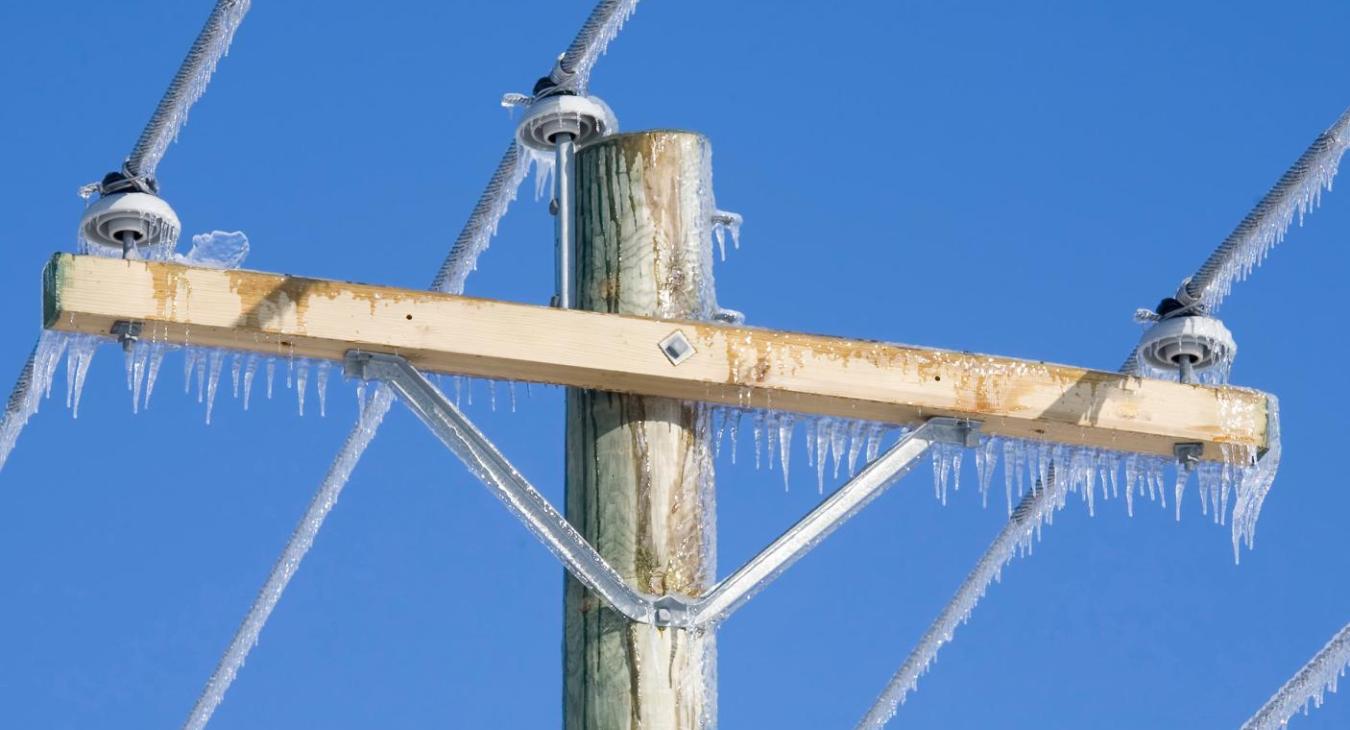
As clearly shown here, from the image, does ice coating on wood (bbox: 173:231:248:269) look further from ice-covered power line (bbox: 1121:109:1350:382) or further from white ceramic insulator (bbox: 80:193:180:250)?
ice-covered power line (bbox: 1121:109:1350:382)

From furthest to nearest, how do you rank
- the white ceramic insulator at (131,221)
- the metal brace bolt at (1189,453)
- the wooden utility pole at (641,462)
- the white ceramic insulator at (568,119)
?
the white ceramic insulator at (568,119), the metal brace bolt at (1189,453), the white ceramic insulator at (131,221), the wooden utility pole at (641,462)

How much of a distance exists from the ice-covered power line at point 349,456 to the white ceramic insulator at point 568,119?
0.93 ft

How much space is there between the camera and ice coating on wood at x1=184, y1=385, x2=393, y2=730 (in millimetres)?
5539

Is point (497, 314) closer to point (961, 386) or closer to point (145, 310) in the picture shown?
point (145, 310)

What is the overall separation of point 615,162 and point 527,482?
0.77 m

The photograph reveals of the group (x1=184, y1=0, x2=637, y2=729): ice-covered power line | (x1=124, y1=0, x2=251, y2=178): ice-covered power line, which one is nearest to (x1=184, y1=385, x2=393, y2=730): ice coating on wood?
(x1=184, y1=0, x2=637, y2=729): ice-covered power line

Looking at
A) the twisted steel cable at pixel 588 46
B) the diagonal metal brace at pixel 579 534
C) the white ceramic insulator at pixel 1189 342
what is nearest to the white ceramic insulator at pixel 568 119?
the twisted steel cable at pixel 588 46

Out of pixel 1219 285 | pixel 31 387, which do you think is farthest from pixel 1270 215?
pixel 31 387

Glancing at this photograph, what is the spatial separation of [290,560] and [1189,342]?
2.30 metres

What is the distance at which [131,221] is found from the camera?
14.3ft

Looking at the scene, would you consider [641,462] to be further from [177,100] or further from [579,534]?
[177,100]

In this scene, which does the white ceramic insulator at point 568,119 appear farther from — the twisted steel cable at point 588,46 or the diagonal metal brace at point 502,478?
the diagonal metal brace at point 502,478

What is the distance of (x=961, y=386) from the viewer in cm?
452

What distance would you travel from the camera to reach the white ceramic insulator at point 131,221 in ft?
14.3
